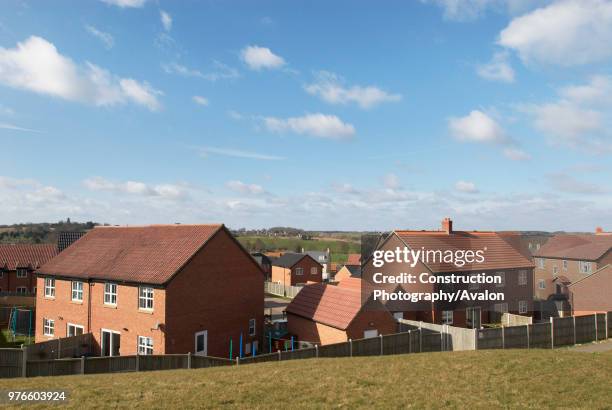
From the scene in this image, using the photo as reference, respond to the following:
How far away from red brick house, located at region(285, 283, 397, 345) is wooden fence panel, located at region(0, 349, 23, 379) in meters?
16.8

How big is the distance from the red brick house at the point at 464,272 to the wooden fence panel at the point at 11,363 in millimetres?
24149

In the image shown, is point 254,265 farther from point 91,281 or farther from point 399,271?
point 399,271

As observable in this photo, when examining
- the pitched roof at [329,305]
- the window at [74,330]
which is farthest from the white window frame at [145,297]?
the pitched roof at [329,305]

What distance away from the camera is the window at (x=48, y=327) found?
3250 centimetres

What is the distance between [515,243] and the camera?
4612cm

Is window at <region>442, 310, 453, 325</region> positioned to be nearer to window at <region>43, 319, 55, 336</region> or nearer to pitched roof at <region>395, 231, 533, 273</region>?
pitched roof at <region>395, 231, 533, 273</region>

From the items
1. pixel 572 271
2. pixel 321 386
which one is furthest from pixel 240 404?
pixel 572 271

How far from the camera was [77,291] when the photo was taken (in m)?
30.9

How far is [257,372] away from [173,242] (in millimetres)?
15618

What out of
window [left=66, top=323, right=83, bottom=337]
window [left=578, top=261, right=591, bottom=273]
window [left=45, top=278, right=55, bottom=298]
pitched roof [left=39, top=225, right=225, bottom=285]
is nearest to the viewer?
pitched roof [left=39, top=225, right=225, bottom=285]

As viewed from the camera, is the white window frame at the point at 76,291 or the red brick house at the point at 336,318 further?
the white window frame at the point at 76,291

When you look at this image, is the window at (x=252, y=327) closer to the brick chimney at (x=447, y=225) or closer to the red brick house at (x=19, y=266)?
the brick chimney at (x=447, y=225)

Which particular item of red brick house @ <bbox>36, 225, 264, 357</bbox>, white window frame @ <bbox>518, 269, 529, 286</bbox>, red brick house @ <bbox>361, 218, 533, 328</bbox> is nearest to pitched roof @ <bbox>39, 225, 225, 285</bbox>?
red brick house @ <bbox>36, 225, 264, 357</bbox>

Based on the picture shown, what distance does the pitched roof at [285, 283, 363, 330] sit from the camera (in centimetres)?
A: 2775
